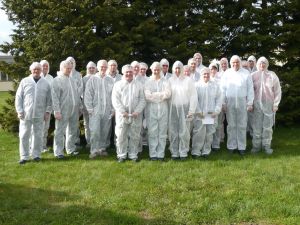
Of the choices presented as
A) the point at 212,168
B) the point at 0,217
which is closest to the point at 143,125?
the point at 212,168

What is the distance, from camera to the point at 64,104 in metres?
9.56

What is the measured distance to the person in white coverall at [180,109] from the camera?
29.8 feet

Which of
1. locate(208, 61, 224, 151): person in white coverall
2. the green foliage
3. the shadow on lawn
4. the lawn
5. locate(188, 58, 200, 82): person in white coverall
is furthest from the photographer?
the green foliage

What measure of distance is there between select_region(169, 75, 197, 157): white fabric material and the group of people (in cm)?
2

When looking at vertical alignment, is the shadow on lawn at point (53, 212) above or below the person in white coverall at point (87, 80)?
below

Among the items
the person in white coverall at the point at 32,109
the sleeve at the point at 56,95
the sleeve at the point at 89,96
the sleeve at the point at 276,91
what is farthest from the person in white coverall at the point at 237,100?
the person in white coverall at the point at 32,109

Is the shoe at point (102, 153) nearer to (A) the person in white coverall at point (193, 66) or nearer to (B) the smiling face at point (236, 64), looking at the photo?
(A) the person in white coverall at point (193, 66)

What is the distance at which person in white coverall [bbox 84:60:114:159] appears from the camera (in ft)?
31.4

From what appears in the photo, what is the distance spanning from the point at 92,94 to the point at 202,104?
237 cm

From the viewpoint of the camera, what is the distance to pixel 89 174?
8.14m

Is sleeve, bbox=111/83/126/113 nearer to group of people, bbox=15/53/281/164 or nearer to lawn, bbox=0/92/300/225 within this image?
group of people, bbox=15/53/281/164

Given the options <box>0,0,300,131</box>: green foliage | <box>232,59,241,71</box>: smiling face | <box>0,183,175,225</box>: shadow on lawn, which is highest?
<box>0,0,300,131</box>: green foliage

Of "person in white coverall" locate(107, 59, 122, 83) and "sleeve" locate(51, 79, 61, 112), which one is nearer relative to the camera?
"sleeve" locate(51, 79, 61, 112)

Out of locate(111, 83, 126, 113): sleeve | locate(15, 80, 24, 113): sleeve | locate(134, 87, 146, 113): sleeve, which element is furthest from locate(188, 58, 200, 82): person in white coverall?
locate(15, 80, 24, 113): sleeve
